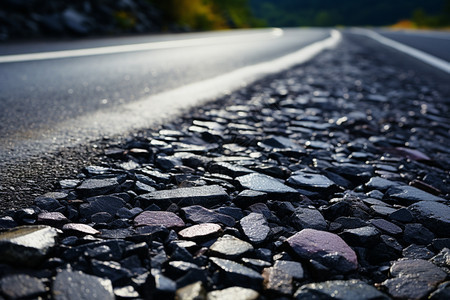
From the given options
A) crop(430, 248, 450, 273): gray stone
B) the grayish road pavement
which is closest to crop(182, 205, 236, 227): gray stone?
crop(430, 248, 450, 273): gray stone

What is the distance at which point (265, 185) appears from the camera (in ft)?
4.88

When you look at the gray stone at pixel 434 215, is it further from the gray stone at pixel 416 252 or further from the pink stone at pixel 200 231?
the pink stone at pixel 200 231

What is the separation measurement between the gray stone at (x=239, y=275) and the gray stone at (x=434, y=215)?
0.70 meters

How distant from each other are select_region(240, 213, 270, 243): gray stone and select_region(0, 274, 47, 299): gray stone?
0.56 meters

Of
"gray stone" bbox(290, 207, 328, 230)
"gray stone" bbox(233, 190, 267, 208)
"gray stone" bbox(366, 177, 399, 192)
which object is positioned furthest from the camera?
"gray stone" bbox(366, 177, 399, 192)

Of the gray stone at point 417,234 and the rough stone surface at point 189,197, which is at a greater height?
the rough stone surface at point 189,197

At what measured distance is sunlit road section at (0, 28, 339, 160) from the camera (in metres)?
1.93

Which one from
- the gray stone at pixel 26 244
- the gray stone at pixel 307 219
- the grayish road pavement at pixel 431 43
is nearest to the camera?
the gray stone at pixel 26 244

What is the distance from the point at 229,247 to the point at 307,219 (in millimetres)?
334

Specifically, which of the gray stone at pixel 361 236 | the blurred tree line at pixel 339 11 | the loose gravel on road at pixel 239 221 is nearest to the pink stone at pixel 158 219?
the loose gravel on road at pixel 239 221

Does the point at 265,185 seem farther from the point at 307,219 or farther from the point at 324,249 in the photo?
the point at 324,249

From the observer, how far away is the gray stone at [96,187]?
131cm

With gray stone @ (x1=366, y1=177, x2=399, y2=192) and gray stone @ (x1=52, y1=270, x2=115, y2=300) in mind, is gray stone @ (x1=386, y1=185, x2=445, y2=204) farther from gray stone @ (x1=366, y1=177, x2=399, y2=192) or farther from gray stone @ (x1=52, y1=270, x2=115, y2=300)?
gray stone @ (x1=52, y1=270, x2=115, y2=300)

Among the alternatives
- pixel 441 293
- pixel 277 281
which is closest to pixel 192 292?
pixel 277 281
